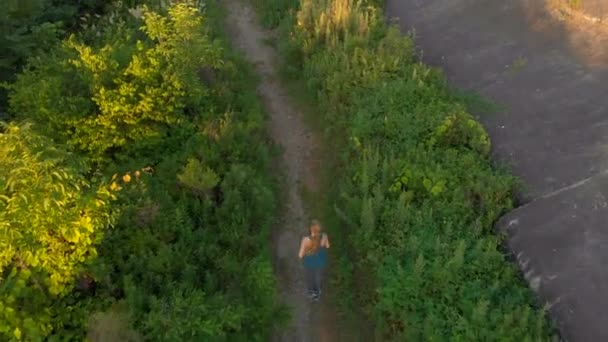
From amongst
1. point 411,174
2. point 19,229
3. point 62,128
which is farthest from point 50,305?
point 411,174

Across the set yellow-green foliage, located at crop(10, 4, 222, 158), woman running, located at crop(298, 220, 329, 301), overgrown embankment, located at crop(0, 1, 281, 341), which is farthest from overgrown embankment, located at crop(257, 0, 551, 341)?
yellow-green foliage, located at crop(10, 4, 222, 158)

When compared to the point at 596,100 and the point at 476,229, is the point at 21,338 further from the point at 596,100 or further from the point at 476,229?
the point at 596,100

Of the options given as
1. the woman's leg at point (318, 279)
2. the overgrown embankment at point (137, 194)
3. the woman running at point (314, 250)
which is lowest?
the woman's leg at point (318, 279)

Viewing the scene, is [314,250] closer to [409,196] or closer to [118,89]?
[409,196]

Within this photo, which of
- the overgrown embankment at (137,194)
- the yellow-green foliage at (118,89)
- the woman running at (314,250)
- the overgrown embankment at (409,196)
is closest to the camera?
the overgrown embankment at (137,194)

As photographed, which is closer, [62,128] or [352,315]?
[352,315]

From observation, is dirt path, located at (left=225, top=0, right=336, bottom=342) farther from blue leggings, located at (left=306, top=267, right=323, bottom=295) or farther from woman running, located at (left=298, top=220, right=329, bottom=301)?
woman running, located at (left=298, top=220, right=329, bottom=301)

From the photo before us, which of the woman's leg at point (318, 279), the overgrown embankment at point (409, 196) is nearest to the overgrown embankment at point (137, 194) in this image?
the woman's leg at point (318, 279)

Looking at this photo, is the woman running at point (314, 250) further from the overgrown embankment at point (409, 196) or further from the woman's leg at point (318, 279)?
the overgrown embankment at point (409, 196)

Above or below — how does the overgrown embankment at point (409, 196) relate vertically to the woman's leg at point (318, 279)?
above
